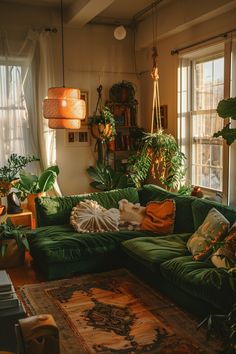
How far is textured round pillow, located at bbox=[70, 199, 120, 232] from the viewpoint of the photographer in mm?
4199

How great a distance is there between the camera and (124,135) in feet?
20.0

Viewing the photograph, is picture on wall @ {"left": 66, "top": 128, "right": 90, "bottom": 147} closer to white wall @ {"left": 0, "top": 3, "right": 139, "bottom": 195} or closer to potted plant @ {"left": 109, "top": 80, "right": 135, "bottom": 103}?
white wall @ {"left": 0, "top": 3, "right": 139, "bottom": 195}

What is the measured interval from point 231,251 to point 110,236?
1.45m

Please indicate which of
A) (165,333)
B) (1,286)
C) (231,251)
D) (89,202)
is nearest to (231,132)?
(231,251)

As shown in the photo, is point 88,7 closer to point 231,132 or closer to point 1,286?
point 231,132

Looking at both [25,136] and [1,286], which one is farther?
[25,136]

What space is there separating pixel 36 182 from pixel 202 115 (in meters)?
2.33

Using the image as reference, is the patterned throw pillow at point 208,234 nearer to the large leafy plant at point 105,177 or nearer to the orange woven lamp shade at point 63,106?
the orange woven lamp shade at point 63,106

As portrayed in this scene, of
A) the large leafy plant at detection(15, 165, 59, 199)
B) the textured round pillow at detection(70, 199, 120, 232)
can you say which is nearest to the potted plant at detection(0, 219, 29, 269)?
the textured round pillow at detection(70, 199, 120, 232)

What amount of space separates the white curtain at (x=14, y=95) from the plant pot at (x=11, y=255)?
1498 mm

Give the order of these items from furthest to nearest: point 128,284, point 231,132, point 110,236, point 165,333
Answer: point 110,236
point 128,284
point 165,333
point 231,132

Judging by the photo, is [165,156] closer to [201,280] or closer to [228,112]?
[201,280]

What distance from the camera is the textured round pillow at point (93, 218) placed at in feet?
13.8

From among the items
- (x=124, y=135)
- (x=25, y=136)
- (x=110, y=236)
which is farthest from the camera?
(x=124, y=135)
